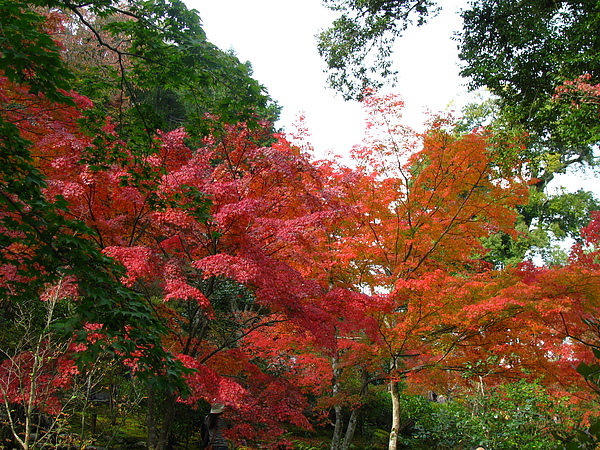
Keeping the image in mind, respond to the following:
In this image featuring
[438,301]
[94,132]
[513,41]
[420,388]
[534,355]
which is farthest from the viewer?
[420,388]

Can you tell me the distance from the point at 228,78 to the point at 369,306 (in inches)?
167

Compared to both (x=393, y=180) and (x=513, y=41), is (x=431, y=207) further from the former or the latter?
(x=513, y=41)

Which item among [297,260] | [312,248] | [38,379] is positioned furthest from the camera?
[312,248]

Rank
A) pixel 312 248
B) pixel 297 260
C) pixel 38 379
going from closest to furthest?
1. pixel 38 379
2. pixel 297 260
3. pixel 312 248

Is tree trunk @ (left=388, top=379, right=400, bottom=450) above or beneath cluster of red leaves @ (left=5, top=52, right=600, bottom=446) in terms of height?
beneath

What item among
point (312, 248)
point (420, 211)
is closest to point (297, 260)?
point (312, 248)

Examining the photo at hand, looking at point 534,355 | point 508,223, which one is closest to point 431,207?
point 508,223

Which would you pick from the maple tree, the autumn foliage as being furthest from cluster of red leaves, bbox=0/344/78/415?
the maple tree

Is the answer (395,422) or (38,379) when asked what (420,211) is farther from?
(38,379)

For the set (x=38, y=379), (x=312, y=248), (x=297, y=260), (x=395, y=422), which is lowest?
(x=38, y=379)

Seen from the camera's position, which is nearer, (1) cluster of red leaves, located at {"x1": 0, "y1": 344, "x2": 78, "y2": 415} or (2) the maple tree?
(1) cluster of red leaves, located at {"x1": 0, "y1": 344, "x2": 78, "y2": 415}

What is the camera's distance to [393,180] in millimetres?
8219

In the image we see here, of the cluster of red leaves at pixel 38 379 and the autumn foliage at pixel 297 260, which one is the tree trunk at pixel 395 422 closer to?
the autumn foliage at pixel 297 260

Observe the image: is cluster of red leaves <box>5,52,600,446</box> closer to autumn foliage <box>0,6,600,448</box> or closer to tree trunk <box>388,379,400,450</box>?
autumn foliage <box>0,6,600,448</box>
